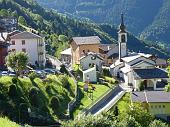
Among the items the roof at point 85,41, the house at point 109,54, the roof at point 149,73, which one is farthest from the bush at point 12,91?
the roof at point 85,41

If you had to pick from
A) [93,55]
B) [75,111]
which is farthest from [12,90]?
[93,55]

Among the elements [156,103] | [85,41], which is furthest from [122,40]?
[156,103]

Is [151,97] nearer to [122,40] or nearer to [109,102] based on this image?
[109,102]

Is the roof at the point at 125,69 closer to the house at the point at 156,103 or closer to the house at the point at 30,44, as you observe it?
the house at the point at 30,44

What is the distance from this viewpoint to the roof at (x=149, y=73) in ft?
314

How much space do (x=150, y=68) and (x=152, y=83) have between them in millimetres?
5586

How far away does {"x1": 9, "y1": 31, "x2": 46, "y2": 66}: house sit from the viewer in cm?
10231

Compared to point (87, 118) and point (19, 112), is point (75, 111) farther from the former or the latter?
point (87, 118)

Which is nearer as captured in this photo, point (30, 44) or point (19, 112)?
point (19, 112)

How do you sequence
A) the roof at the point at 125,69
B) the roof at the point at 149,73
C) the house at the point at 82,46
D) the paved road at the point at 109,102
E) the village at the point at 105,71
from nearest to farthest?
the paved road at the point at 109,102 < the village at the point at 105,71 < the roof at the point at 149,73 < the roof at the point at 125,69 < the house at the point at 82,46

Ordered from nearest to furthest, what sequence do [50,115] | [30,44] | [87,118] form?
[87,118] → [50,115] → [30,44]

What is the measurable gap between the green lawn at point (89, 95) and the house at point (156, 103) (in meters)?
5.82

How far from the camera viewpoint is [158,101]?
77.3 m

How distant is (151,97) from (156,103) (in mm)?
1901
